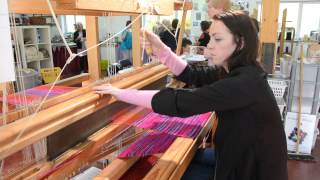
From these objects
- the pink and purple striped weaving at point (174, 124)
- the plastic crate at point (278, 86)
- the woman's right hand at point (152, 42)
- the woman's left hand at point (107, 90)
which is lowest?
the plastic crate at point (278, 86)

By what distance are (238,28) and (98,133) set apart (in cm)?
73

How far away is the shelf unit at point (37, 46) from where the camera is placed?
6.33m

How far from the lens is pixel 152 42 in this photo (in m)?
1.54

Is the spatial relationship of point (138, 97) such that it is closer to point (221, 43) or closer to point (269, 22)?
point (221, 43)

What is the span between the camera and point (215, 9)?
6.19 feet

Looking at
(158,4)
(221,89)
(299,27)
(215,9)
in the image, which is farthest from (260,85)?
(299,27)

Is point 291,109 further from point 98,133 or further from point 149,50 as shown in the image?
point 98,133

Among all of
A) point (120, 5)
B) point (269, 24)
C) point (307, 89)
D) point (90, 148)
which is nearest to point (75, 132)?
point (90, 148)

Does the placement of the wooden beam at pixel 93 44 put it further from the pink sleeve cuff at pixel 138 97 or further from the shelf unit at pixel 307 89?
the shelf unit at pixel 307 89

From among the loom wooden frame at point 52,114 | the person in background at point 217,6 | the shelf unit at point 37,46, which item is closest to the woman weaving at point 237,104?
the loom wooden frame at point 52,114

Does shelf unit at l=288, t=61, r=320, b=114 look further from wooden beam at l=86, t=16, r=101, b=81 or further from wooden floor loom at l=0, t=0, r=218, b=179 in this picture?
wooden beam at l=86, t=16, r=101, b=81

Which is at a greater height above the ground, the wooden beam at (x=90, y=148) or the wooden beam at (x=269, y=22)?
the wooden beam at (x=269, y=22)

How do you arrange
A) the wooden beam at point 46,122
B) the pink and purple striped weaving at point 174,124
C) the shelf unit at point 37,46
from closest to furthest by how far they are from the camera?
the wooden beam at point 46,122 < the pink and purple striped weaving at point 174,124 < the shelf unit at point 37,46

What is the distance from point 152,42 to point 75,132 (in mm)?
602
